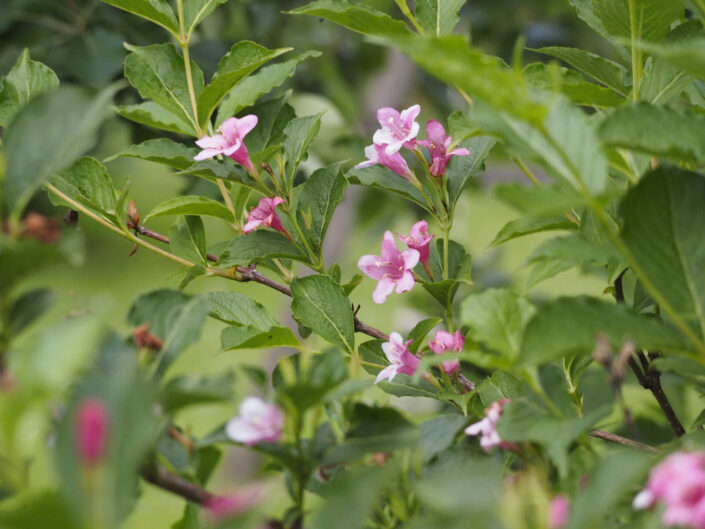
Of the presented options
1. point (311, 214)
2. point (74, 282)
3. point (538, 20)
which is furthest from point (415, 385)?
point (74, 282)

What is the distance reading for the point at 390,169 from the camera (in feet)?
2.13

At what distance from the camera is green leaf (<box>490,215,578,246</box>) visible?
20.2 inches

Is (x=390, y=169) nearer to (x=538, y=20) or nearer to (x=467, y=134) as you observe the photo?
(x=467, y=134)

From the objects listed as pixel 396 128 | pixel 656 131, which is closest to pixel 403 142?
pixel 396 128

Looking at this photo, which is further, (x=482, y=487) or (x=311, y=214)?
(x=311, y=214)

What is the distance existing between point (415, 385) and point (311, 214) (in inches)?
6.4

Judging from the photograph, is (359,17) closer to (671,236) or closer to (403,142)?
(403,142)

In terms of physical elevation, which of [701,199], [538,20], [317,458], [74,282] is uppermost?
[701,199]

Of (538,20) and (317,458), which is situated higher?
(317,458)

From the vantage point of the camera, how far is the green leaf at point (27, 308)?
0.38 m

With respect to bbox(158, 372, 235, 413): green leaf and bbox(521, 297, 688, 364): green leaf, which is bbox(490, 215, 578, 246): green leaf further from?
bbox(158, 372, 235, 413): green leaf

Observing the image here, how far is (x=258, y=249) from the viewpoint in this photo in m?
0.61

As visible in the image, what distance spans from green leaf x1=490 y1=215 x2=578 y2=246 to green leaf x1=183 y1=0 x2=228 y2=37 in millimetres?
324

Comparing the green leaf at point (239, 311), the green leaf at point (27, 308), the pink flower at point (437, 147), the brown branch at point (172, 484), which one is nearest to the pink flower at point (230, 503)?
the brown branch at point (172, 484)
